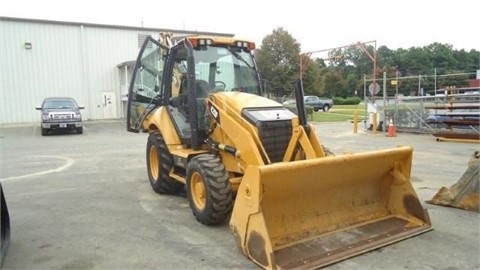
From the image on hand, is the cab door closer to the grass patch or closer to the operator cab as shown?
the operator cab

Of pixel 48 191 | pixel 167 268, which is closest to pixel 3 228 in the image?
pixel 167 268

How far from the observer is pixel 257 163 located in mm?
5418

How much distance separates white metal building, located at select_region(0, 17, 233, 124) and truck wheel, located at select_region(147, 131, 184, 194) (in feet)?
75.5

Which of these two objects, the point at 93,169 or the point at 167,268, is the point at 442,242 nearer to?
the point at 167,268

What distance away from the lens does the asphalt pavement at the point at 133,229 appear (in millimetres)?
4582

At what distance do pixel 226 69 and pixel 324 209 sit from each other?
289 cm

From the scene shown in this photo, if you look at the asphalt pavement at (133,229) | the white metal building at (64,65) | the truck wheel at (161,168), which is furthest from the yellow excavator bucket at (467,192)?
the white metal building at (64,65)

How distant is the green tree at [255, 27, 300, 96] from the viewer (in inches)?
1708

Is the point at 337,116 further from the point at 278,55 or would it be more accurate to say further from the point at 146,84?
the point at 146,84

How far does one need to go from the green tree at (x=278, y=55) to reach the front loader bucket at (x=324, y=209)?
1473 inches

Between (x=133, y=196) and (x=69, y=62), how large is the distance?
24812mm

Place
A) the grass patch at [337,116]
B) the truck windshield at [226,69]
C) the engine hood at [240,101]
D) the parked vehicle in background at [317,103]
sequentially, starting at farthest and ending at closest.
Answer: the parked vehicle in background at [317,103], the grass patch at [337,116], the truck windshield at [226,69], the engine hood at [240,101]

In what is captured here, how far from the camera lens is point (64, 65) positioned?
29688 mm

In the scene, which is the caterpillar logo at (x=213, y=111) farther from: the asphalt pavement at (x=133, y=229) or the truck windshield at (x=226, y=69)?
the asphalt pavement at (x=133, y=229)
